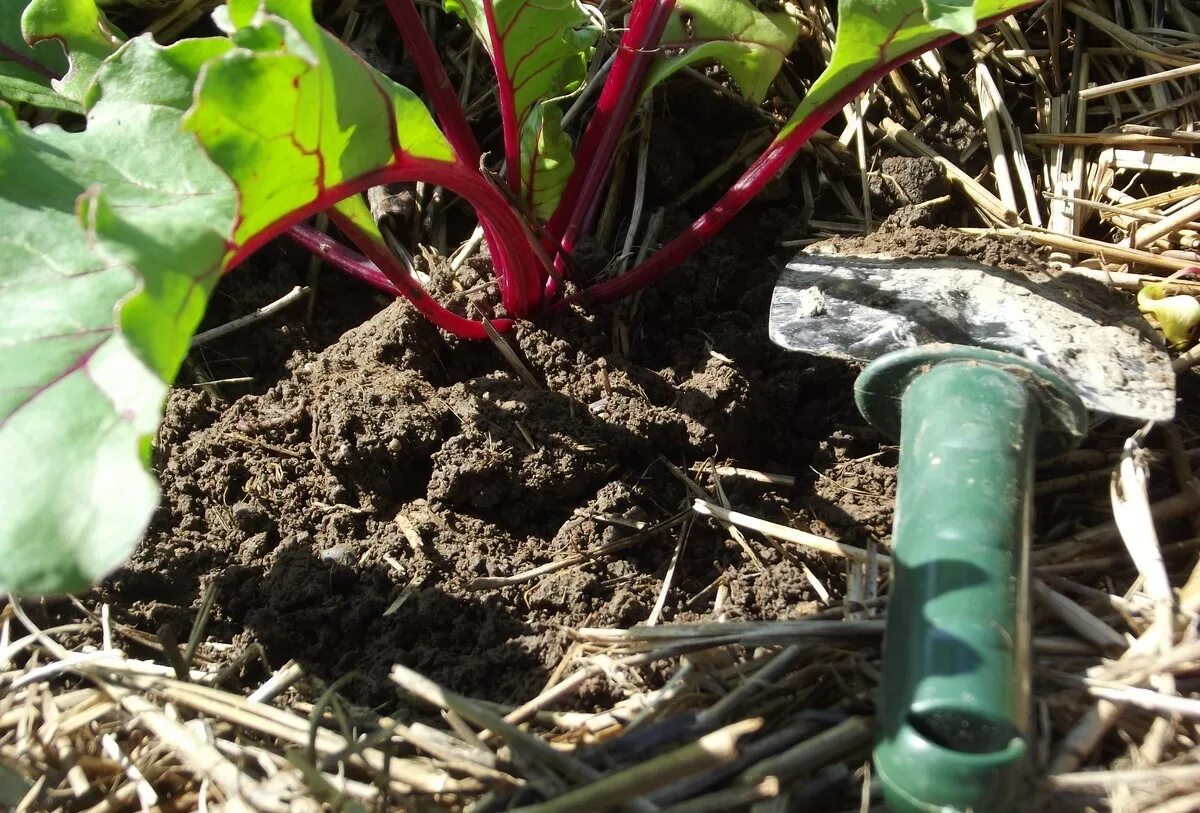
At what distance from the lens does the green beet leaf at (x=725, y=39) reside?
158 centimetres

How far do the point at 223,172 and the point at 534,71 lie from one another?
684 mm

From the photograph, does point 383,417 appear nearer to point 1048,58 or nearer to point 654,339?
point 654,339

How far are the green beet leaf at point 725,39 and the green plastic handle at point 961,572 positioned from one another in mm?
606

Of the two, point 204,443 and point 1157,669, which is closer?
point 1157,669

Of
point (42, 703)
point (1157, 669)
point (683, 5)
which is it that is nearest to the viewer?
point (1157, 669)

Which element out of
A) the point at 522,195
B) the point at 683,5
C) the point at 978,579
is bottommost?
the point at 978,579

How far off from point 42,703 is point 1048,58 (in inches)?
75.4

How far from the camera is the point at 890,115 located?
1.90 meters

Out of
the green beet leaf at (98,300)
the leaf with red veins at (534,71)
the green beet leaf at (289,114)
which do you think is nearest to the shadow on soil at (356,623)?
the green beet leaf at (98,300)

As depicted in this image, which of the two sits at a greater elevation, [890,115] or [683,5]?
[683,5]

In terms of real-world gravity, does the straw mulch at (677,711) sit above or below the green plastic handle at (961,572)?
below

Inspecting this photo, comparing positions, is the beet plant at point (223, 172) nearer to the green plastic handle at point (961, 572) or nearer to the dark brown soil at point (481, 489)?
the dark brown soil at point (481, 489)

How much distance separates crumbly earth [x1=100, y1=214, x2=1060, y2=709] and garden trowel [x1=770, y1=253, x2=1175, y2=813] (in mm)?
132

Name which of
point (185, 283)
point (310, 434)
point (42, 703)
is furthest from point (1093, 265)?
point (42, 703)
